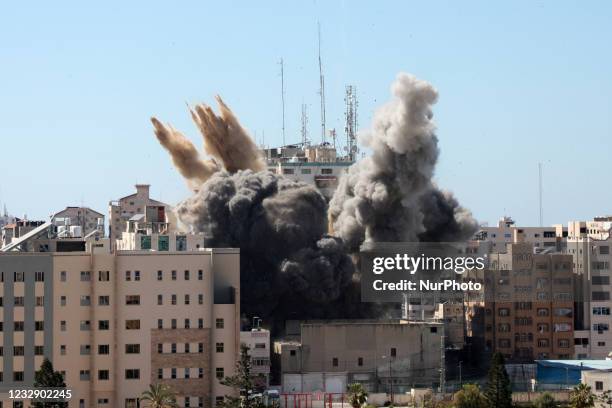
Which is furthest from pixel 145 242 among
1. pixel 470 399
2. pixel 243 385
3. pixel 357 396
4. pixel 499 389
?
pixel 499 389

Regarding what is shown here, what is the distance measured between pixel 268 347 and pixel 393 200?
19245 millimetres

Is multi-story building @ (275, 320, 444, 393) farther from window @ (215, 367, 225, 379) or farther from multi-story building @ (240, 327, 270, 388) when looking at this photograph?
window @ (215, 367, 225, 379)

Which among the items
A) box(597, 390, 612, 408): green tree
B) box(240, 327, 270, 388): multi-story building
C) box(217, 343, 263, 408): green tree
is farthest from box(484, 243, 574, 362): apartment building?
box(217, 343, 263, 408): green tree

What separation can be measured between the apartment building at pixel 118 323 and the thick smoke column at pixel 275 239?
63.9ft

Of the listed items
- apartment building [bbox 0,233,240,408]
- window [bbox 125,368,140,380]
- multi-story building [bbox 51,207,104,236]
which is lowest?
window [bbox 125,368,140,380]

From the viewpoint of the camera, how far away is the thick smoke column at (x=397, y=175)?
9550 cm

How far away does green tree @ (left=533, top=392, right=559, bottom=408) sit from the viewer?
7212 cm

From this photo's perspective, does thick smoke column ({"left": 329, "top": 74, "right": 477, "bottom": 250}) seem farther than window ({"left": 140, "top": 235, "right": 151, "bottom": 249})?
Yes

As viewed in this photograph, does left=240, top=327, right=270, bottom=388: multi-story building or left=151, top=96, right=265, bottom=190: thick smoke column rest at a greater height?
left=151, top=96, right=265, bottom=190: thick smoke column

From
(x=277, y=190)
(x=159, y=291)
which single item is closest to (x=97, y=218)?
(x=277, y=190)

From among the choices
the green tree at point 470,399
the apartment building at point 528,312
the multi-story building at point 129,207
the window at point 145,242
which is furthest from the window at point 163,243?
the multi-story building at point 129,207

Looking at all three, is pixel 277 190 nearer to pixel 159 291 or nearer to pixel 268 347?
pixel 268 347

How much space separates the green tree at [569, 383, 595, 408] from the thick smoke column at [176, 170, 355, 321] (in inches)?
961

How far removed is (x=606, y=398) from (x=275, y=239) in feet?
94.7
